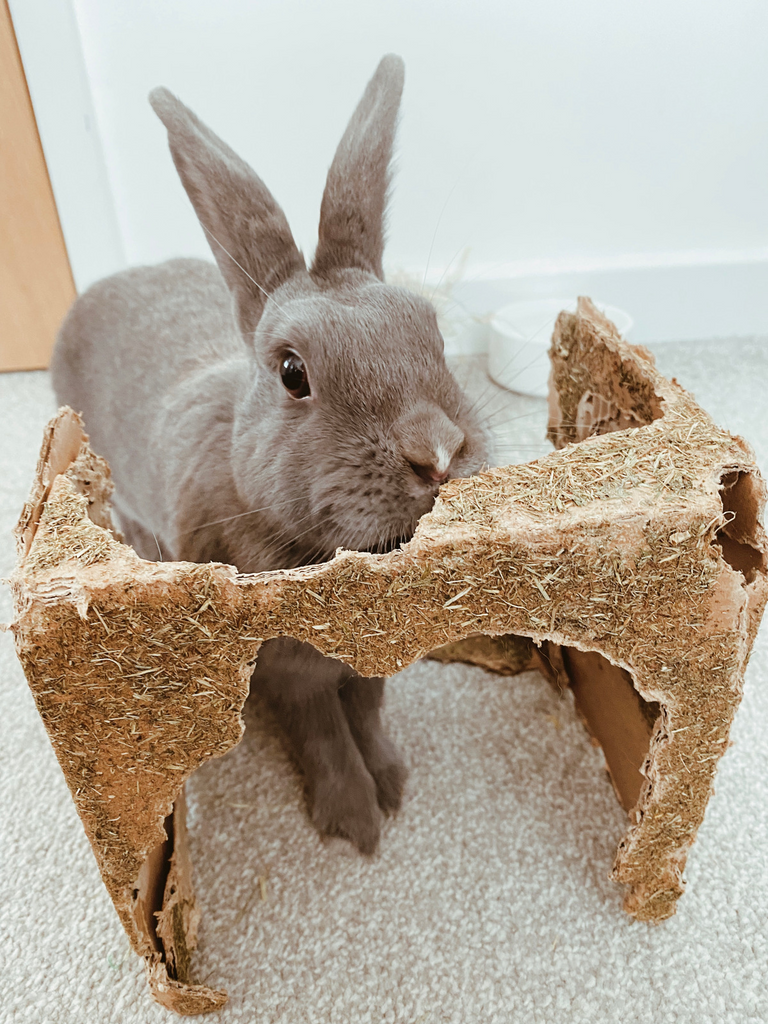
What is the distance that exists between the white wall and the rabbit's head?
111cm

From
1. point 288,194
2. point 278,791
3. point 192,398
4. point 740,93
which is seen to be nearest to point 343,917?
point 278,791

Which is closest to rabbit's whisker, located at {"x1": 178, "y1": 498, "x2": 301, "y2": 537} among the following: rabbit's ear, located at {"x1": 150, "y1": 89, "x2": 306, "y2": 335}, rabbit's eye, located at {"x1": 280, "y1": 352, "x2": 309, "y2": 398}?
rabbit's eye, located at {"x1": 280, "y1": 352, "x2": 309, "y2": 398}

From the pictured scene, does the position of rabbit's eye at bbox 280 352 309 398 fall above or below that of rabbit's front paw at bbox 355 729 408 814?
above

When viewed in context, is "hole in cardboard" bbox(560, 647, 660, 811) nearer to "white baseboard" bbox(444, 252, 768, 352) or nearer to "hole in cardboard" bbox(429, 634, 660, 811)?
"hole in cardboard" bbox(429, 634, 660, 811)

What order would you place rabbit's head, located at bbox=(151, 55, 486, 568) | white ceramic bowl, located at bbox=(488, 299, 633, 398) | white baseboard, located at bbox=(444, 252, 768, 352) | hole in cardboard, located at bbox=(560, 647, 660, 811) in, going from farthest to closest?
white baseboard, located at bbox=(444, 252, 768, 352) → white ceramic bowl, located at bbox=(488, 299, 633, 398) → hole in cardboard, located at bbox=(560, 647, 660, 811) → rabbit's head, located at bbox=(151, 55, 486, 568)

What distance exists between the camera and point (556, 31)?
6.59 feet

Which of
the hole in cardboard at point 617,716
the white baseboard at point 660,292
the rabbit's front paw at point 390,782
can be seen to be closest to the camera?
the hole in cardboard at point 617,716

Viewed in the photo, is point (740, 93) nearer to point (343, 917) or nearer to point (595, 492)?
point (595, 492)

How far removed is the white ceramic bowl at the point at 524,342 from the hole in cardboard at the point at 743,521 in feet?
4.04

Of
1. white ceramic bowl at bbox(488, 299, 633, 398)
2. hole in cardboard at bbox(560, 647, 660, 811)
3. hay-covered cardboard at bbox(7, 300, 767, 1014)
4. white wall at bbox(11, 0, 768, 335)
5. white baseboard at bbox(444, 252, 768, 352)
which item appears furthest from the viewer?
white baseboard at bbox(444, 252, 768, 352)

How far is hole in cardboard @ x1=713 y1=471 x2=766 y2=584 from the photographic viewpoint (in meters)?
0.77

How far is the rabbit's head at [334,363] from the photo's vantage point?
0.76 meters

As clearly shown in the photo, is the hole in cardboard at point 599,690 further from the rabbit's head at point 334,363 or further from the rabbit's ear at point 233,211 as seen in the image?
the rabbit's ear at point 233,211

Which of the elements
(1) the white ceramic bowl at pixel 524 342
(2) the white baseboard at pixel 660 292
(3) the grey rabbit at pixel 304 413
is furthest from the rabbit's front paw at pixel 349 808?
(2) the white baseboard at pixel 660 292
